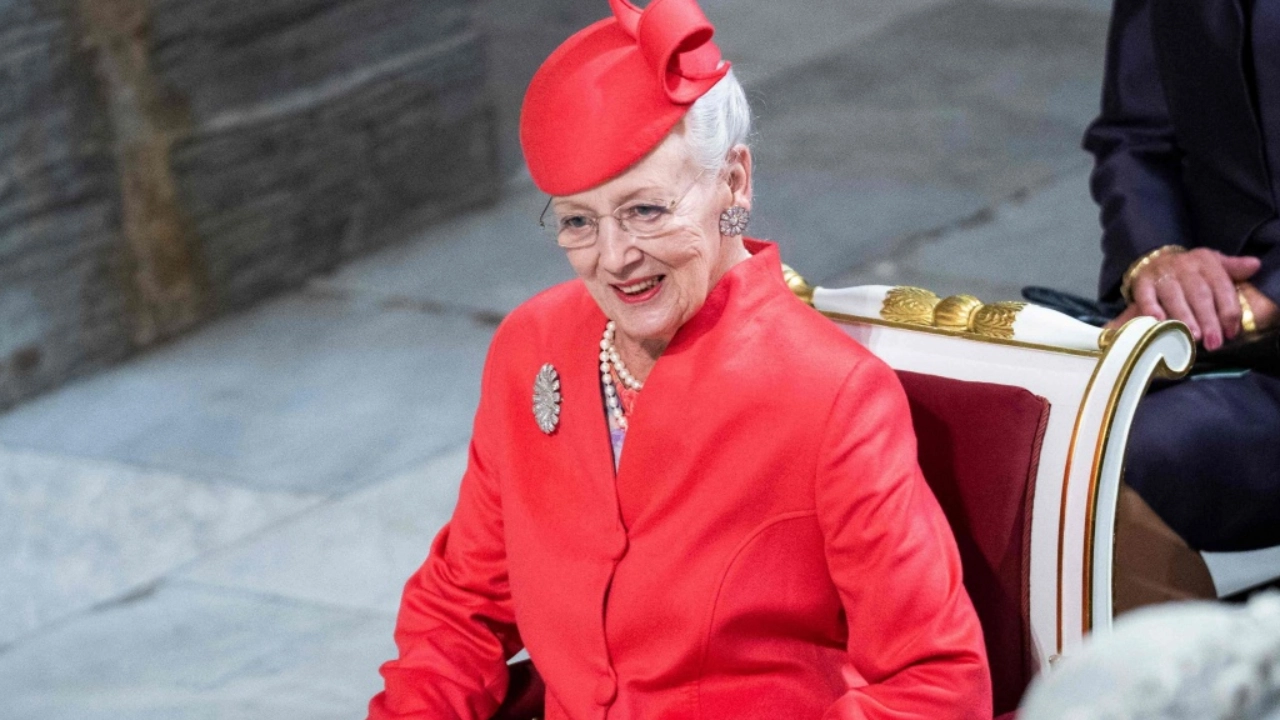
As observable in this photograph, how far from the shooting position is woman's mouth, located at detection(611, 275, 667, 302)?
5.54 ft

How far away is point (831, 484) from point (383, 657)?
1.94 m

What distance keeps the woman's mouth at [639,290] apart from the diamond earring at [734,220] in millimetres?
77

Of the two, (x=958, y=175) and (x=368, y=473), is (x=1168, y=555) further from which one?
(x=958, y=175)

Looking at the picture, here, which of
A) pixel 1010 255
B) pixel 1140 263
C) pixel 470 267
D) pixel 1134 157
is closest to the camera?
pixel 1140 263

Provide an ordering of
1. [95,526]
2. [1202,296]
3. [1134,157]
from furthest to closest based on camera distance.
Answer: [95,526], [1134,157], [1202,296]

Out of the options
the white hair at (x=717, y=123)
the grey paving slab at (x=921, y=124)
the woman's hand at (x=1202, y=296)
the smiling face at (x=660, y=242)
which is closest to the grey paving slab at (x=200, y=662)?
the woman's hand at (x=1202, y=296)

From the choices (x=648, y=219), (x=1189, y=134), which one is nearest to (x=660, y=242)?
(x=648, y=219)

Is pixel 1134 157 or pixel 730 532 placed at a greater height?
pixel 730 532

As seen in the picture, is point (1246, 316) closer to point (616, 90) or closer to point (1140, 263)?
point (1140, 263)

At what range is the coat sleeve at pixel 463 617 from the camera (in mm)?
1883

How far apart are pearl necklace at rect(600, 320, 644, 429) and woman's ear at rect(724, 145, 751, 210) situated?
7.3 inches

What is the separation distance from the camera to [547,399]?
71.5 inches

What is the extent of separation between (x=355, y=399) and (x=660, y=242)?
3.05 meters

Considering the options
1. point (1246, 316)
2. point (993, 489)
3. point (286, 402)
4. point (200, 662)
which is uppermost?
point (993, 489)
